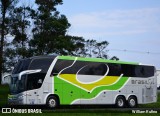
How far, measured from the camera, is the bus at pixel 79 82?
86.1ft

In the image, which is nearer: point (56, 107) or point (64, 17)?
point (56, 107)

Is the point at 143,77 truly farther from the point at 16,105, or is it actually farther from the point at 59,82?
the point at 16,105

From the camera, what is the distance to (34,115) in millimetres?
19328

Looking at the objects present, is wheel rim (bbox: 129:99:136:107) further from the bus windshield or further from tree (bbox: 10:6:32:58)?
tree (bbox: 10:6:32:58)

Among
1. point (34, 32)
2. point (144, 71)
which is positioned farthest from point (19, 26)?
point (144, 71)

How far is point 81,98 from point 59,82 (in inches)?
94.8

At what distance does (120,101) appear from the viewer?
102ft

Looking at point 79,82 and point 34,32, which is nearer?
point 79,82

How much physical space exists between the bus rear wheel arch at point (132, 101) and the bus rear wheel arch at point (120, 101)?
42 cm

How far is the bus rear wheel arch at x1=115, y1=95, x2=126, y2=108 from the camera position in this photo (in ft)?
101

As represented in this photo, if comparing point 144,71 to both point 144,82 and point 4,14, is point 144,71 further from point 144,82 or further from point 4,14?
point 4,14

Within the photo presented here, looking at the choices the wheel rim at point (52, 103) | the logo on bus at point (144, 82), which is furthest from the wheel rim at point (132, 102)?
the wheel rim at point (52, 103)

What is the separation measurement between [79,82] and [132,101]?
18.5ft

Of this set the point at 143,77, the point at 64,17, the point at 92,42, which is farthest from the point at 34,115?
the point at 92,42
